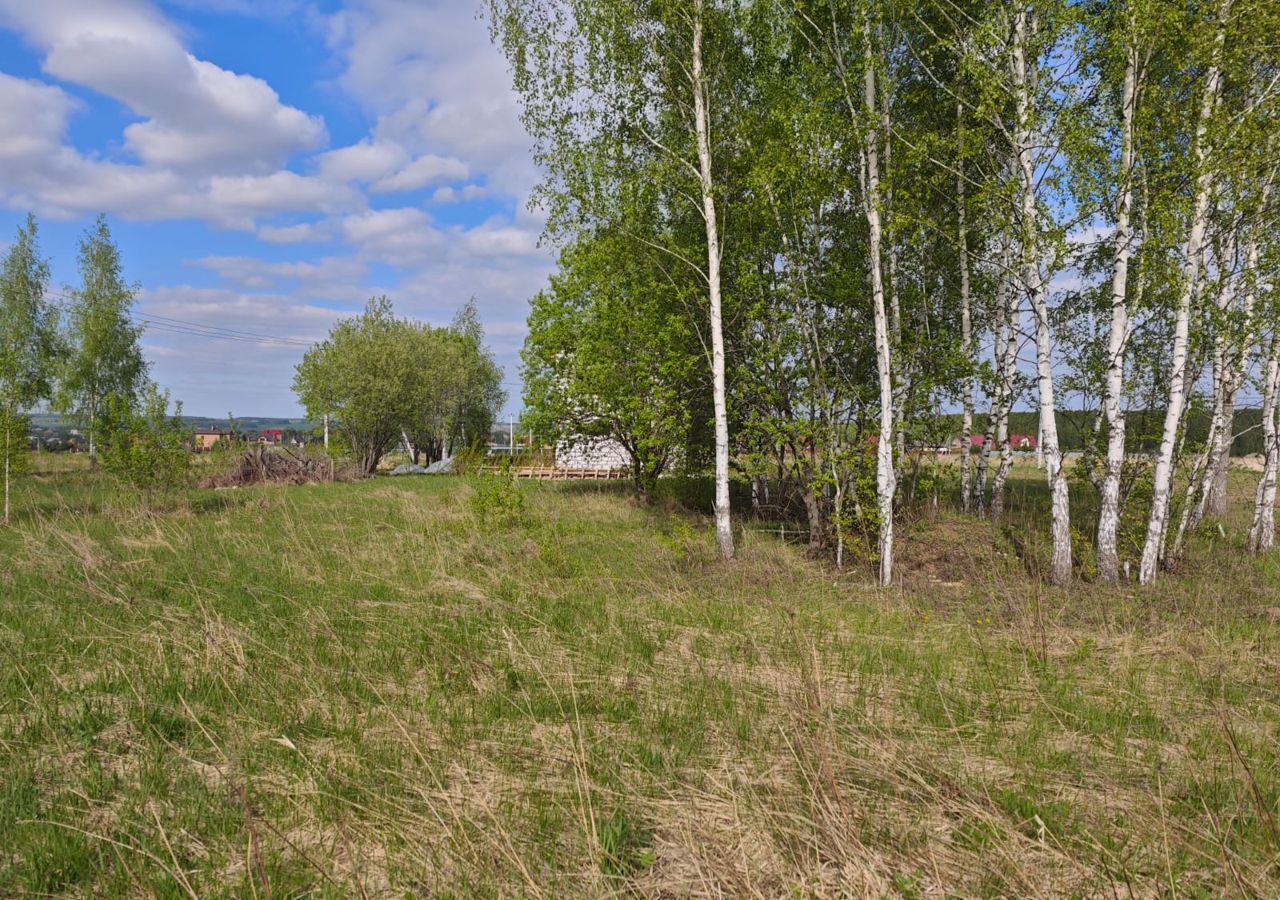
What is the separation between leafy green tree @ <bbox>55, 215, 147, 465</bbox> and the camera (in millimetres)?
35094

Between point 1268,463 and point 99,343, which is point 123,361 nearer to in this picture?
point 99,343

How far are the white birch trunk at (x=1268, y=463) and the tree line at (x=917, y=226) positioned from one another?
78 mm

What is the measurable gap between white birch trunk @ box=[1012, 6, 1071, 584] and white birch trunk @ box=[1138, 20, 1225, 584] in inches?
46.4

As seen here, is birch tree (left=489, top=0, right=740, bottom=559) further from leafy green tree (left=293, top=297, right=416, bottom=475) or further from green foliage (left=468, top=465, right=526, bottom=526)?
leafy green tree (left=293, top=297, right=416, bottom=475)

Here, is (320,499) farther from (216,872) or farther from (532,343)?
(216,872)

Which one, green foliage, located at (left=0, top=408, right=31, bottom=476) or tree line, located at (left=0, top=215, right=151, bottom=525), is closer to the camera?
green foliage, located at (left=0, top=408, right=31, bottom=476)

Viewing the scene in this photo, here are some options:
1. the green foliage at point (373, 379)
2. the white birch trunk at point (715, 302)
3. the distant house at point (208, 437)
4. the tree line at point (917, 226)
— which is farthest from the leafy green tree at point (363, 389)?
the white birch trunk at point (715, 302)

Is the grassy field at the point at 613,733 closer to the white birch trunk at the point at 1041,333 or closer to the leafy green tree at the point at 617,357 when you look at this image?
the white birch trunk at the point at 1041,333

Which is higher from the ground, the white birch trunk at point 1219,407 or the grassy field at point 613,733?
the white birch trunk at point 1219,407

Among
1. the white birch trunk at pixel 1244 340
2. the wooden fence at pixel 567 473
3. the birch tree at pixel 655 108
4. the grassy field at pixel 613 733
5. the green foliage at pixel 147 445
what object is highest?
the birch tree at pixel 655 108

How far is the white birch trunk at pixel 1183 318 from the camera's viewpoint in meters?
8.95

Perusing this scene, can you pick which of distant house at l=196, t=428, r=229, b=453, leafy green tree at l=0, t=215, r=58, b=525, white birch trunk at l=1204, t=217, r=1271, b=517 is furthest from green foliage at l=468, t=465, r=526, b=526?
leafy green tree at l=0, t=215, r=58, b=525

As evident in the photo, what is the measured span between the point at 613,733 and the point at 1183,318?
9.80 meters

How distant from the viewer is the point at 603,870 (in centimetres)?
306
